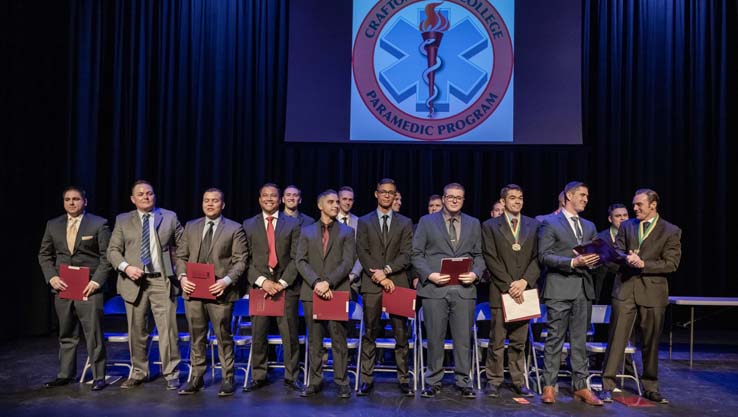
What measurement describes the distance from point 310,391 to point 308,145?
391 centimetres

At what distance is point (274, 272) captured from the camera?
16.5 ft

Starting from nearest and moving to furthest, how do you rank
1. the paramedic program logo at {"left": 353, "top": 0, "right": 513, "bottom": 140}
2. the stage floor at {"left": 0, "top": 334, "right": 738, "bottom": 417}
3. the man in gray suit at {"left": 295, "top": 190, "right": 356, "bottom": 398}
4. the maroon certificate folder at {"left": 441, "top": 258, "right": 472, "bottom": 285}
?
1. the stage floor at {"left": 0, "top": 334, "right": 738, "bottom": 417}
2. the maroon certificate folder at {"left": 441, "top": 258, "right": 472, "bottom": 285}
3. the man in gray suit at {"left": 295, "top": 190, "right": 356, "bottom": 398}
4. the paramedic program logo at {"left": 353, "top": 0, "right": 513, "bottom": 140}

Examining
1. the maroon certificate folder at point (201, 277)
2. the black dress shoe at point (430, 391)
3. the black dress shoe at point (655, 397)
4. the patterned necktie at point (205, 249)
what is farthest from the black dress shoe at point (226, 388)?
the black dress shoe at point (655, 397)

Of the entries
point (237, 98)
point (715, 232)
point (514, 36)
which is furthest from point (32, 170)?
point (715, 232)

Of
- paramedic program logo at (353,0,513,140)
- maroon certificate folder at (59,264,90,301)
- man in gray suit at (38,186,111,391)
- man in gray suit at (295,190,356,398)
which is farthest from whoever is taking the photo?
paramedic program logo at (353,0,513,140)

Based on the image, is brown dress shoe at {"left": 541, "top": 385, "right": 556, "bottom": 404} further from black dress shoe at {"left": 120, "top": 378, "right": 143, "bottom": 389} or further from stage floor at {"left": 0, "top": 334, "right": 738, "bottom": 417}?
black dress shoe at {"left": 120, "top": 378, "right": 143, "bottom": 389}

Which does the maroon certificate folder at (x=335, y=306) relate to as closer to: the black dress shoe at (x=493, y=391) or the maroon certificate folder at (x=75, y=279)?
the black dress shoe at (x=493, y=391)

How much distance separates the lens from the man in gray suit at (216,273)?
4.95m

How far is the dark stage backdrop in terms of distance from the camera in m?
8.36

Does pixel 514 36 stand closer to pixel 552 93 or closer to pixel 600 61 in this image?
pixel 552 93

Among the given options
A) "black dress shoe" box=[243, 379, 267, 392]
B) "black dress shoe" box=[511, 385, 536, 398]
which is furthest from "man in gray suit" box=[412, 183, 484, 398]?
"black dress shoe" box=[243, 379, 267, 392]

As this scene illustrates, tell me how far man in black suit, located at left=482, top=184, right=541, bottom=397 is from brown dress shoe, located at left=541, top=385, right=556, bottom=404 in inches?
6.2

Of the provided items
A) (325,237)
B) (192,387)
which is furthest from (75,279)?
(325,237)

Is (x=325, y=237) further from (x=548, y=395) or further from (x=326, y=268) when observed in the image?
(x=548, y=395)
